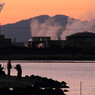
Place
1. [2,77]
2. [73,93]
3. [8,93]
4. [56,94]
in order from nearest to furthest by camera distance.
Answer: [8,93] → [56,94] → [73,93] → [2,77]

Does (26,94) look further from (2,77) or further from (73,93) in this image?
(2,77)

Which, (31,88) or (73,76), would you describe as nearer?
(31,88)

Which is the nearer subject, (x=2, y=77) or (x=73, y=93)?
(x=73, y=93)

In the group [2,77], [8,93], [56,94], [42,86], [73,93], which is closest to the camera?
[8,93]

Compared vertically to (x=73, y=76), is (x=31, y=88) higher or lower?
lower

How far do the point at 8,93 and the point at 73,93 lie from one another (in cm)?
1102

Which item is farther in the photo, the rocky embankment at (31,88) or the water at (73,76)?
the water at (73,76)

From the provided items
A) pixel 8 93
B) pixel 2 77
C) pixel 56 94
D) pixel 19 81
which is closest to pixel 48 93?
pixel 56 94

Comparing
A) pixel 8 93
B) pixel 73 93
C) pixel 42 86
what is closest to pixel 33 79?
pixel 42 86

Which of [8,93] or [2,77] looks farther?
[2,77]

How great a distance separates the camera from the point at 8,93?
39.9 metres

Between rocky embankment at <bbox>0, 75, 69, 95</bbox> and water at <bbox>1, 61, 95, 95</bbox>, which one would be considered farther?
water at <bbox>1, 61, 95, 95</bbox>

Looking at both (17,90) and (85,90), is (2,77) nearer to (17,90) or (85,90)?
(85,90)

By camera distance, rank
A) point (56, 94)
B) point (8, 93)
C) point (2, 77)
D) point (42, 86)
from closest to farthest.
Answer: point (8, 93) < point (56, 94) < point (42, 86) < point (2, 77)
